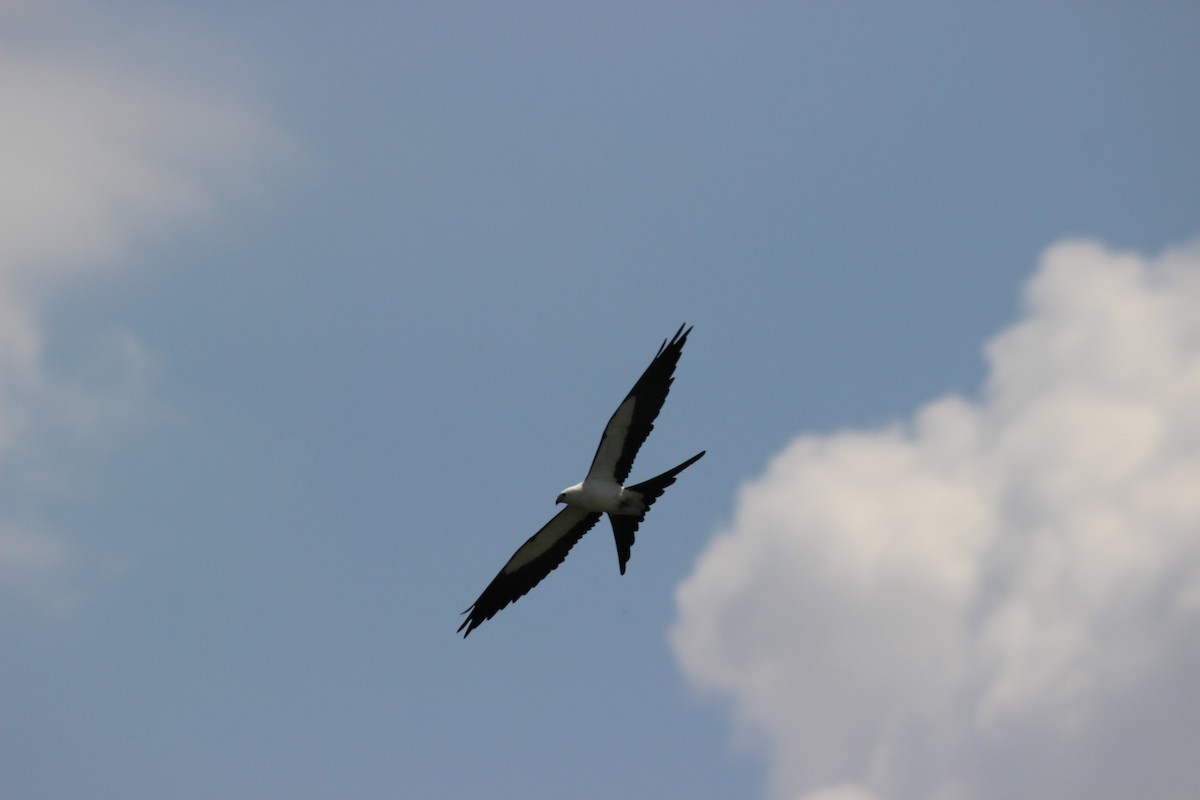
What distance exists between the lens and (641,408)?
16938mm

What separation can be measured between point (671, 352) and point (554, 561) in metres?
3.92

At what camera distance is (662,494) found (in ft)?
55.3

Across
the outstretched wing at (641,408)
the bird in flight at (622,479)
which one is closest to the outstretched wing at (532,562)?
the bird in flight at (622,479)

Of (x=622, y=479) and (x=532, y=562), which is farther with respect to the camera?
(x=532, y=562)

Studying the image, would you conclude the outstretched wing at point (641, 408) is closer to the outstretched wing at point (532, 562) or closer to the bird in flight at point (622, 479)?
the bird in flight at point (622, 479)

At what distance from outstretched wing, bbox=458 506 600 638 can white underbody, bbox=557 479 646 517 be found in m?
0.58

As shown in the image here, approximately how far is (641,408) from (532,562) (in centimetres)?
338

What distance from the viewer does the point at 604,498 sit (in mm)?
17266

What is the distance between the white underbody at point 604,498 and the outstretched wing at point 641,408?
420mm

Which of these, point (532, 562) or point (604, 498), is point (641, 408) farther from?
point (532, 562)

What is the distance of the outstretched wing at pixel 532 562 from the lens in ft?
59.9

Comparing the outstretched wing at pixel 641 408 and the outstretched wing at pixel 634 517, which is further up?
the outstretched wing at pixel 641 408

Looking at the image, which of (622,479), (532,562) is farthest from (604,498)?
(532,562)

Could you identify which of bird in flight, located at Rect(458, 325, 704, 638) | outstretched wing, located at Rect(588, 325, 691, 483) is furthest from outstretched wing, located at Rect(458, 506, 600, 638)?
outstretched wing, located at Rect(588, 325, 691, 483)
